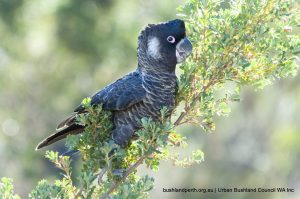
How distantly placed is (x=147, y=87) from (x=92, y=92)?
8.90m

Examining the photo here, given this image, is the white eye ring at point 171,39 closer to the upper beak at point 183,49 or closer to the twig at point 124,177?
the upper beak at point 183,49

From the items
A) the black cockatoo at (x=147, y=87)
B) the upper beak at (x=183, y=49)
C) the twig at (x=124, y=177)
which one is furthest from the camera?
the black cockatoo at (x=147, y=87)

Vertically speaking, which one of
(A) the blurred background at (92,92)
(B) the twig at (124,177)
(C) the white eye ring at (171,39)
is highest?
(A) the blurred background at (92,92)

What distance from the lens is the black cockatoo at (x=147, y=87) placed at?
3504 millimetres

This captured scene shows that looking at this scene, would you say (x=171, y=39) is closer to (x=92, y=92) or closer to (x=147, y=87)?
(x=147, y=87)

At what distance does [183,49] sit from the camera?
11.0 ft

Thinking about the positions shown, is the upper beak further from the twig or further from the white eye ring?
the twig

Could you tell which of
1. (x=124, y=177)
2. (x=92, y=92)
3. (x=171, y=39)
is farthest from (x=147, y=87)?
(x=92, y=92)

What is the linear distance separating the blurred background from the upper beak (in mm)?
6251

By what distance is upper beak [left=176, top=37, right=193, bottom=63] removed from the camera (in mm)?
3324

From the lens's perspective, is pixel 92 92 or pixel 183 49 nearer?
pixel 183 49

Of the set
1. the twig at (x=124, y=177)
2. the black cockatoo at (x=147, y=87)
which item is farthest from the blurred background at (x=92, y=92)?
the twig at (x=124, y=177)

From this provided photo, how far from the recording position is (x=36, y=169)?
12.1 metres

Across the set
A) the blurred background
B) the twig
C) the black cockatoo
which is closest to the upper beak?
the black cockatoo
